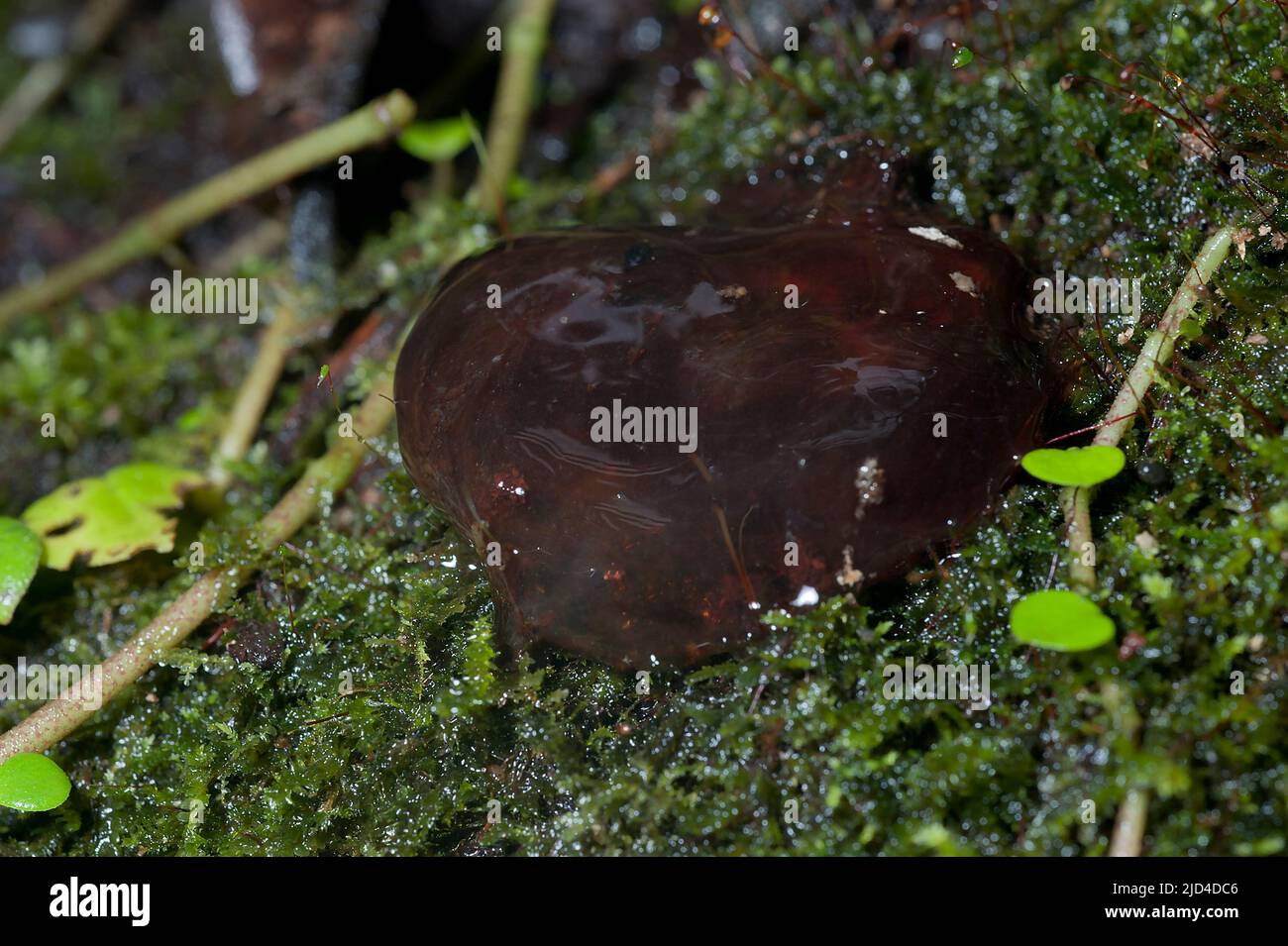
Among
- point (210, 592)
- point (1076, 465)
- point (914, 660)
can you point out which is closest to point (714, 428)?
point (914, 660)

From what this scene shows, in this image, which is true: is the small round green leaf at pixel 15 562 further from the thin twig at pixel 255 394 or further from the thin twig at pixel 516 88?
the thin twig at pixel 516 88

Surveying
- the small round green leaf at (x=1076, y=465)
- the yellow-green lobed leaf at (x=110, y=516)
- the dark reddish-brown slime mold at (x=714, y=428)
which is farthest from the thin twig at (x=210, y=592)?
the small round green leaf at (x=1076, y=465)

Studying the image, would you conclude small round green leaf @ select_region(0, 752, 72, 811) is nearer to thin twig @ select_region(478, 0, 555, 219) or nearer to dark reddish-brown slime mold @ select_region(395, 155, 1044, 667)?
dark reddish-brown slime mold @ select_region(395, 155, 1044, 667)

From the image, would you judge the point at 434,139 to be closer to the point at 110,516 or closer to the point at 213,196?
the point at 213,196

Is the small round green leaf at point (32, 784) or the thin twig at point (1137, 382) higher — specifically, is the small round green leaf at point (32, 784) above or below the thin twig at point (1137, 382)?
below

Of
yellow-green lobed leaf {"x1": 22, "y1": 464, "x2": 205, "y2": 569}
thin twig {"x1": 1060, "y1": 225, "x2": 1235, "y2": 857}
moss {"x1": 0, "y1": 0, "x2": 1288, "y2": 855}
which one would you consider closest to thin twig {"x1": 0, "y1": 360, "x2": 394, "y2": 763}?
moss {"x1": 0, "y1": 0, "x2": 1288, "y2": 855}

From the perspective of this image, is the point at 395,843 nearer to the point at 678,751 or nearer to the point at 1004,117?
the point at 678,751
